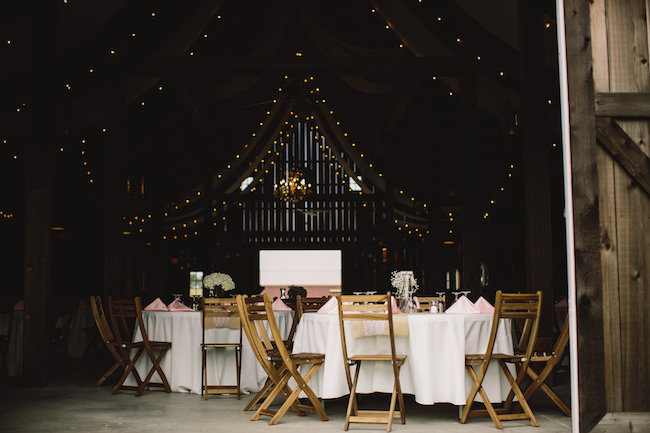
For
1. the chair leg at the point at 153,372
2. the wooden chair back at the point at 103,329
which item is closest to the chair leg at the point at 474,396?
the chair leg at the point at 153,372

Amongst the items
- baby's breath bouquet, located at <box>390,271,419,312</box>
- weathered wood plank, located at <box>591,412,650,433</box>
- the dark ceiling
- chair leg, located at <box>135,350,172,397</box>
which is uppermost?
the dark ceiling

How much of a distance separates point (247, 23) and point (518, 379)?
7699 mm

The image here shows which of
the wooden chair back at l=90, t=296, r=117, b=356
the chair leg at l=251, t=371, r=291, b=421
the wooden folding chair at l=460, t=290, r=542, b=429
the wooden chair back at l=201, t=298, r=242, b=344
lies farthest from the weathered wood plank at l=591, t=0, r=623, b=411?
the wooden chair back at l=90, t=296, r=117, b=356

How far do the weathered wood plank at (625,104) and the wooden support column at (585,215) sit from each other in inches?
3.1

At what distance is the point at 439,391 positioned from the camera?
194 inches

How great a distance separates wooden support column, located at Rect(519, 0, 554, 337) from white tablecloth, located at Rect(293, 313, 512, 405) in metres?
1.86

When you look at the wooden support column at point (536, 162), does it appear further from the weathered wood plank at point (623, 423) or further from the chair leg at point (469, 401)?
the weathered wood plank at point (623, 423)

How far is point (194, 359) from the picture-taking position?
644cm

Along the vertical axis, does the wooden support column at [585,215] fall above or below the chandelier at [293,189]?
below

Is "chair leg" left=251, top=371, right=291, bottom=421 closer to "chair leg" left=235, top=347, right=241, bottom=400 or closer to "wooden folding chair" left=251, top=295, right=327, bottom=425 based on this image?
"wooden folding chair" left=251, top=295, right=327, bottom=425

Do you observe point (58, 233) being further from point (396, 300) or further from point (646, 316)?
point (646, 316)

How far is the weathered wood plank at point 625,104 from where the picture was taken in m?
3.31

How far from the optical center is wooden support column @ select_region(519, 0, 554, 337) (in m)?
6.81

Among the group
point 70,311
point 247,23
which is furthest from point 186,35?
point 70,311
